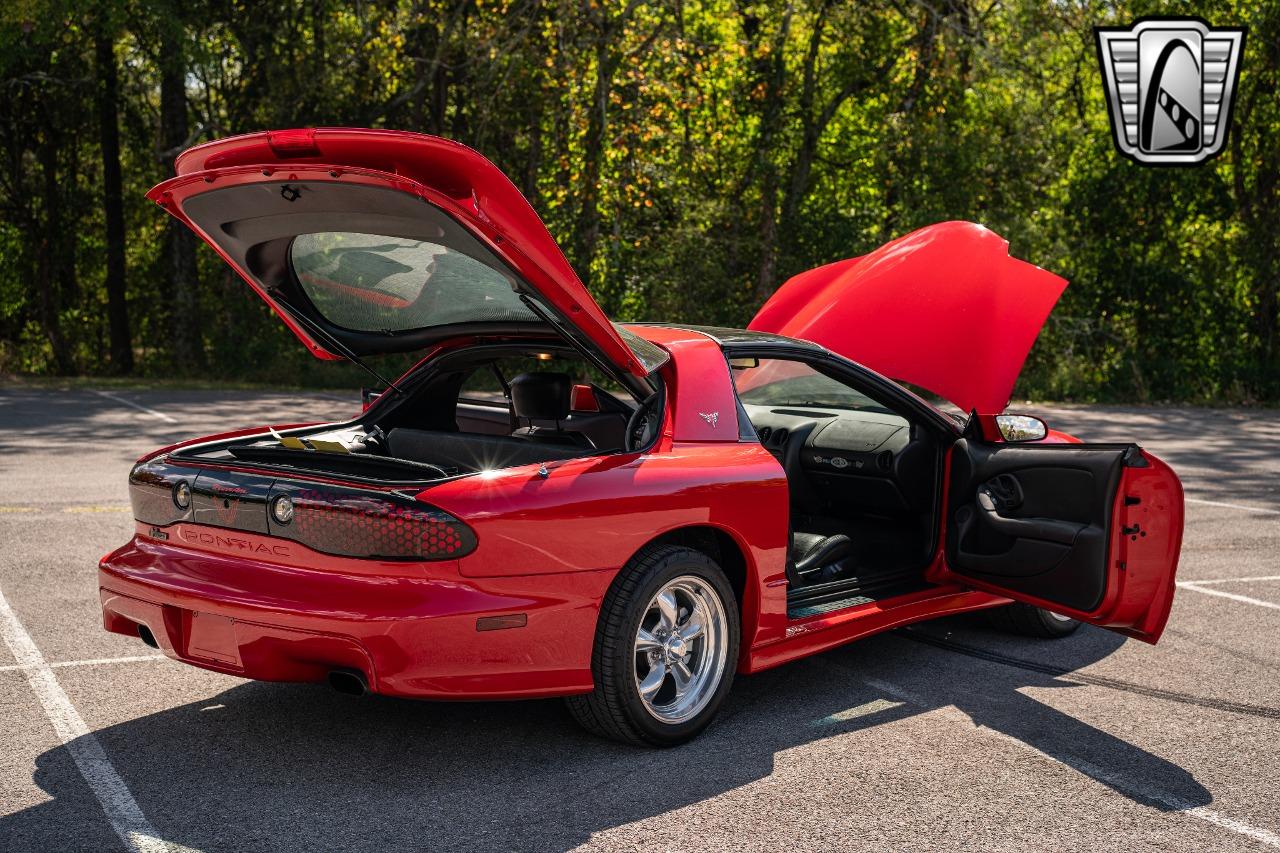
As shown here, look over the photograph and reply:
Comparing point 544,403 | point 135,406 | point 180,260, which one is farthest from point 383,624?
point 180,260

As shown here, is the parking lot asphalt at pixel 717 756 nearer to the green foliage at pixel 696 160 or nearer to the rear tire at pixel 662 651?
the rear tire at pixel 662 651

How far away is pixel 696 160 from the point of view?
22.4 meters

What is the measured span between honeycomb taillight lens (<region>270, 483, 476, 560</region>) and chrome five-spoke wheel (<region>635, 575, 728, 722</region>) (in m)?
0.80

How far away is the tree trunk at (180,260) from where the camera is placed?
23.0 meters

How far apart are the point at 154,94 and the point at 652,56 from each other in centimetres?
1132

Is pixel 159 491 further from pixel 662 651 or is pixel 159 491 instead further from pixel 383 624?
pixel 662 651

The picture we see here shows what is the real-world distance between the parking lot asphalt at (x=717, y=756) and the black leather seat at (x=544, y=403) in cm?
106

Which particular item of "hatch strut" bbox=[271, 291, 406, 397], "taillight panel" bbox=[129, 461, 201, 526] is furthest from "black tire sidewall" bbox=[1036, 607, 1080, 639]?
"taillight panel" bbox=[129, 461, 201, 526]

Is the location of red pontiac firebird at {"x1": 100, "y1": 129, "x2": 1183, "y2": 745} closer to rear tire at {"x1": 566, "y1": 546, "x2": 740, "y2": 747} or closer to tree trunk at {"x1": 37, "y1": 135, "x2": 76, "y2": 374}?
rear tire at {"x1": 566, "y1": 546, "x2": 740, "y2": 747}

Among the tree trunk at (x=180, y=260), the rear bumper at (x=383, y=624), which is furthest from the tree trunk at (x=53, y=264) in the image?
the rear bumper at (x=383, y=624)

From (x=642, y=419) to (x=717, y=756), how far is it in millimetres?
1220

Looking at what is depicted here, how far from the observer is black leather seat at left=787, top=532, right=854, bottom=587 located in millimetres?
5383

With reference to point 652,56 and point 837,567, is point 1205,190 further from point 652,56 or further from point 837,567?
point 837,567

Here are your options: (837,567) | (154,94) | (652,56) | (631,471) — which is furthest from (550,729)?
(154,94)
